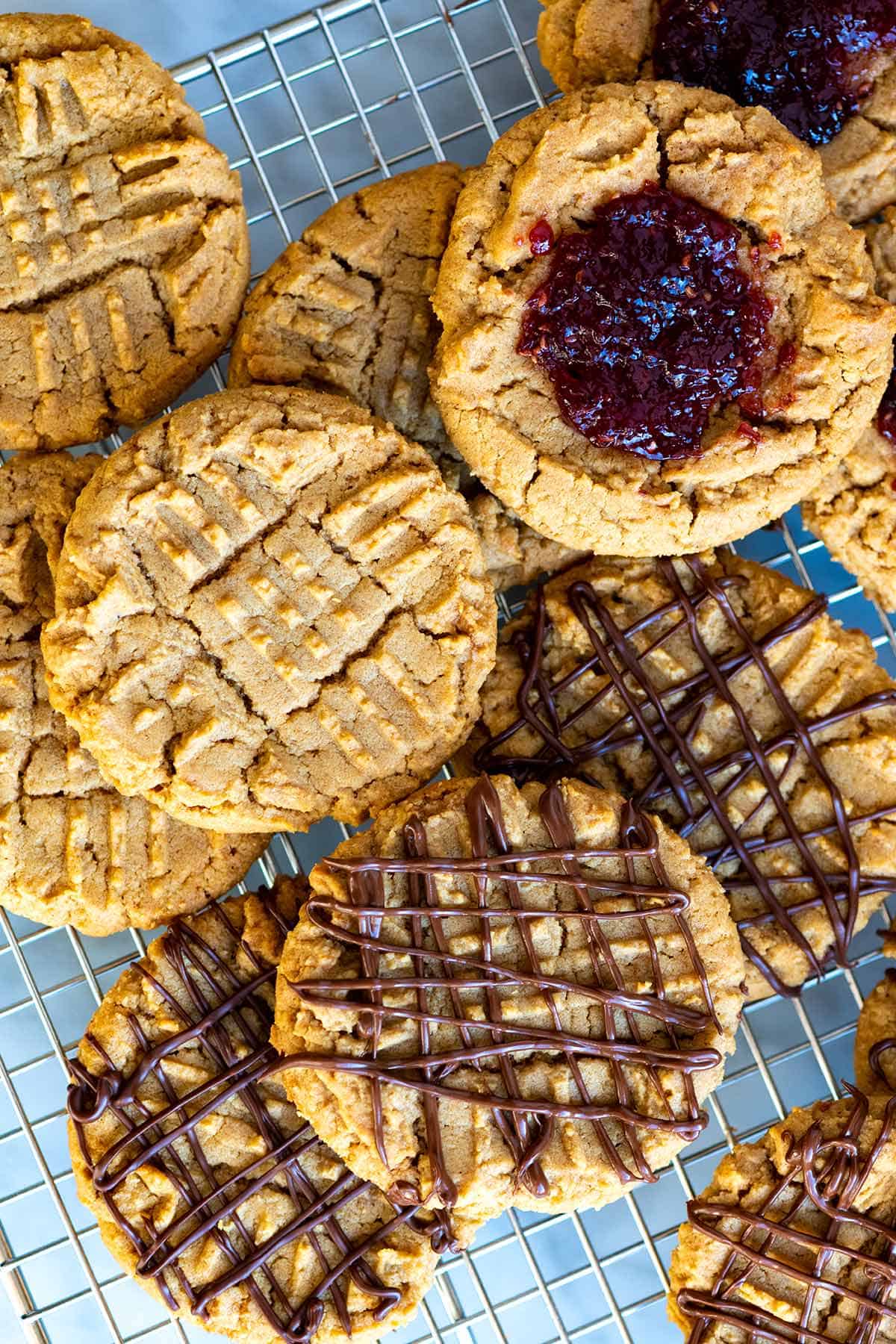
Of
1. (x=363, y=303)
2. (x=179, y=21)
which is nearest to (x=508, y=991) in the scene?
(x=363, y=303)

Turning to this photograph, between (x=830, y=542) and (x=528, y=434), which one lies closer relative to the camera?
(x=528, y=434)

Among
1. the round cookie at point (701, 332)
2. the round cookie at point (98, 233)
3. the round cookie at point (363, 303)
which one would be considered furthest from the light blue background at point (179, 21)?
the round cookie at point (701, 332)

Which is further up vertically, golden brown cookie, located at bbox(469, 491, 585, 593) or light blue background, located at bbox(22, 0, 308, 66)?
light blue background, located at bbox(22, 0, 308, 66)

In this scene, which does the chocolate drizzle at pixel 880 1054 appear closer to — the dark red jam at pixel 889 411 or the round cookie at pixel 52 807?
the dark red jam at pixel 889 411

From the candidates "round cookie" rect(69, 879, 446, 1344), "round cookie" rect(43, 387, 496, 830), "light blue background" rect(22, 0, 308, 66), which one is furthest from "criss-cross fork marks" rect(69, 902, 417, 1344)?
"light blue background" rect(22, 0, 308, 66)

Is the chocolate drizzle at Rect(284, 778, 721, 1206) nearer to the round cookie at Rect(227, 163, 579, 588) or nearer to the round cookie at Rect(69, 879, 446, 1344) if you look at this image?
the round cookie at Rect(69, 879, 446, 1344)

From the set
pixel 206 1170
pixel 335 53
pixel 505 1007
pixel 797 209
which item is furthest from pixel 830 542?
pixel 206 1170

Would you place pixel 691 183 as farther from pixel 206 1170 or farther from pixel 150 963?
pixel 206 1170
